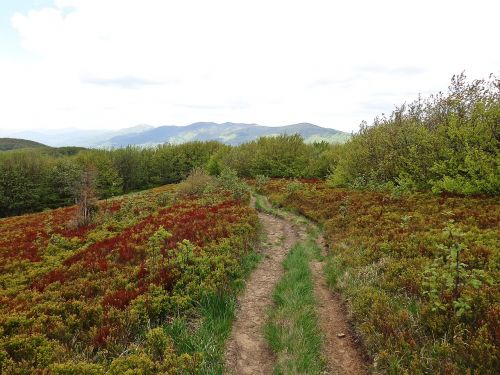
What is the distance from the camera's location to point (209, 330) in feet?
23.1

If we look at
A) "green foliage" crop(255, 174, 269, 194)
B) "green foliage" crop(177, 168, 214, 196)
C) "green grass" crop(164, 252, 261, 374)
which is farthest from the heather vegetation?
"green foliage" crop(255, 174, 269, 194)

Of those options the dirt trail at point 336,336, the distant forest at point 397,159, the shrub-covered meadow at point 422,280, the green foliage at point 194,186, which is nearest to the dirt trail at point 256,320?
the dirt trail at point 336,336

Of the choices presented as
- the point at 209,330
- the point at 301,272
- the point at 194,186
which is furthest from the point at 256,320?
the point at 194,186

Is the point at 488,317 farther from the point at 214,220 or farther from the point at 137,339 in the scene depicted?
the point at 214,220

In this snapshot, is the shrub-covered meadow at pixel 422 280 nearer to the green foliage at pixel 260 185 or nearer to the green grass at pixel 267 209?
the green grass at pixel 267 209

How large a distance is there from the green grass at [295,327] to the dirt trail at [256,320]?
0.79 feet

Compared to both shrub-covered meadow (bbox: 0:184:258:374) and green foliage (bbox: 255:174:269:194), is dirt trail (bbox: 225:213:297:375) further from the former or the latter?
green foliage (bbox: 255:174:269:194)

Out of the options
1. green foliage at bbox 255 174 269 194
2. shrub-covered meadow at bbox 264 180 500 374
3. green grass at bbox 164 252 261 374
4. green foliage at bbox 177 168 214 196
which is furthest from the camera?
green foliage at bbox 255 174 269 194

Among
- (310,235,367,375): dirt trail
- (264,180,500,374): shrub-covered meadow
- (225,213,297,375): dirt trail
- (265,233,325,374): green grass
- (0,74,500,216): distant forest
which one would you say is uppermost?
(0,74,500,216): distant forest

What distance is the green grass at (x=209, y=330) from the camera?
613 centimetres

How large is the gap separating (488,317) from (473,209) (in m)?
9.20

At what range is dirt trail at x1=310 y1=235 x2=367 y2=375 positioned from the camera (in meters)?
6.14

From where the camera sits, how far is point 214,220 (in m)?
16.1

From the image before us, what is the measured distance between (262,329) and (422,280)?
4268 mm
